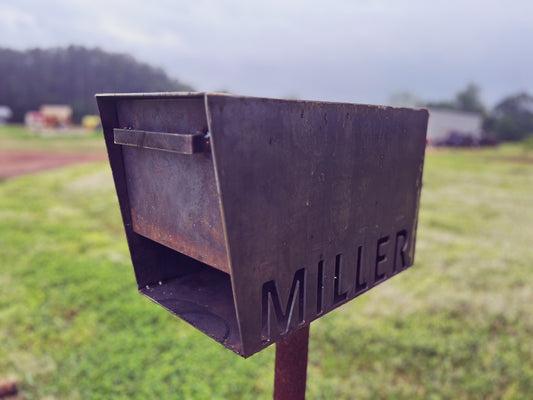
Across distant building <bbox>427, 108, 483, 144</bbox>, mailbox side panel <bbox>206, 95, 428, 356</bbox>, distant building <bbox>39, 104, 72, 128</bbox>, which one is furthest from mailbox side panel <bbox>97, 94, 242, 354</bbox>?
distant building <bbox>39, 104, 72, 128</bbox>

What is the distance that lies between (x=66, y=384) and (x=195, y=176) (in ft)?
8.16

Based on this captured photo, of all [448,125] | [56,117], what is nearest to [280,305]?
[448,125]

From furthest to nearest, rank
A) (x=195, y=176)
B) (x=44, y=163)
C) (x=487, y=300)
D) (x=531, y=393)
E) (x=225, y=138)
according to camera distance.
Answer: (x=44, y=163) → (x=487, y=300) → (x=531, y=393) → (x=195, y=176) → (x=225, y=138)

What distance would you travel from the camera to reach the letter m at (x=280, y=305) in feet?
2.78

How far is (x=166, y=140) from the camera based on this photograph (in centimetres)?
82

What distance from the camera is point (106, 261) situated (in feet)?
14.8

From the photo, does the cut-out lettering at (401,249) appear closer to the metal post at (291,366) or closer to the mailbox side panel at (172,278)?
the metal post at (291,366)

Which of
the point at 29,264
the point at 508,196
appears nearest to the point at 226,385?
the point at 29,264

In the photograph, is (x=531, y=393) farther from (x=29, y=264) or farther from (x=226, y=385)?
(x=29, y=264)

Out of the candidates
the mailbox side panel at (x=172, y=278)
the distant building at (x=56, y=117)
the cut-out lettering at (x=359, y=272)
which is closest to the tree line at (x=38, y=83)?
the distant building at (x=56, y=117)

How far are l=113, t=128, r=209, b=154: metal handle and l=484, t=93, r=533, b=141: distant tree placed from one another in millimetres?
38011

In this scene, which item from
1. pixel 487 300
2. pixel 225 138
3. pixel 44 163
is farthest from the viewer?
pixel 44 163

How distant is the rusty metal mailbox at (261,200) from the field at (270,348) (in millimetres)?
1819

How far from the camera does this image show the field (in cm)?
264
